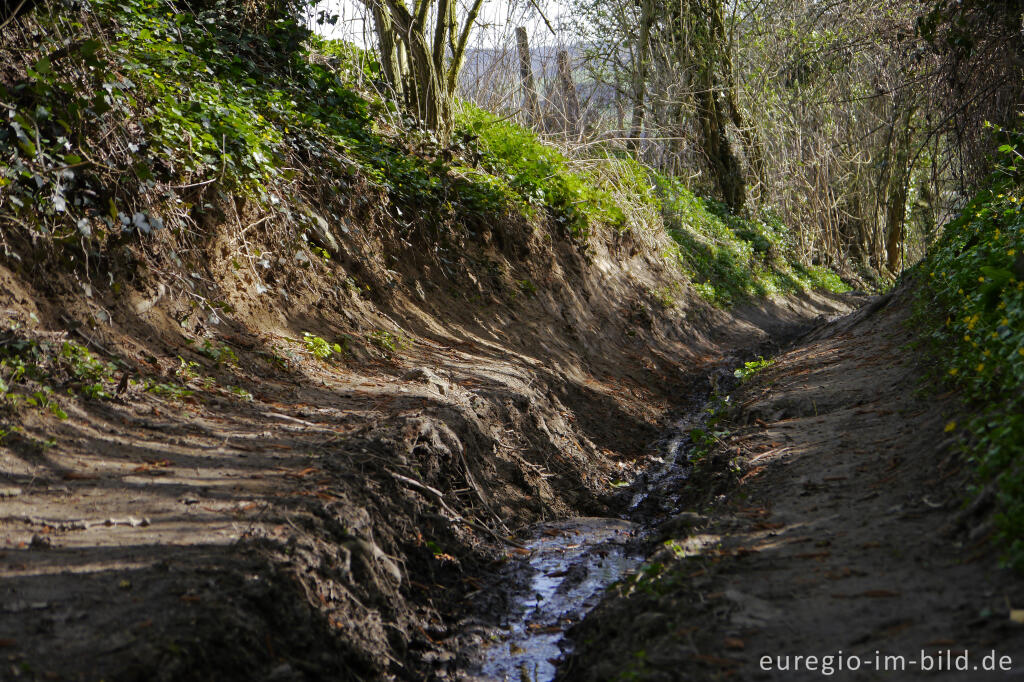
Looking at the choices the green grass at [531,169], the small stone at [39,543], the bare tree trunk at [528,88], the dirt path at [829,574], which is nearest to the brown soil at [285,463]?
the small stone at [39,543]

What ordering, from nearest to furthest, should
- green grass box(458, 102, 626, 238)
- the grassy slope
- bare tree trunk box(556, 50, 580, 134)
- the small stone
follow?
the small stone → the grassy slope → green grass box(458, 102, 626, 238) → bare tree trunk box(556, 50, 580, 134)

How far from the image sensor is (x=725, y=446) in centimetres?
673

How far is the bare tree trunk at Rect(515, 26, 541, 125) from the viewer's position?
46.4 ft

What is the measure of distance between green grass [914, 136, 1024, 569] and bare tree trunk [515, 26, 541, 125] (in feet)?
25.1

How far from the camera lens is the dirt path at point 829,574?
116 inches

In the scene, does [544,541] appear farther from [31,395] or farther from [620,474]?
[31,395]

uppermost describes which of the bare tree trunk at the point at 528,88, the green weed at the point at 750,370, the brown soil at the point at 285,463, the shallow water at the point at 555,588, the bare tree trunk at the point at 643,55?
the bare tree trunk at the point at 643,55

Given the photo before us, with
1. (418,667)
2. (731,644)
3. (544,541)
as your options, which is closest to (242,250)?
(544,541)

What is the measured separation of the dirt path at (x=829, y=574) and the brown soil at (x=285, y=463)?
1246 millimetres

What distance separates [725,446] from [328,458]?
3477mm

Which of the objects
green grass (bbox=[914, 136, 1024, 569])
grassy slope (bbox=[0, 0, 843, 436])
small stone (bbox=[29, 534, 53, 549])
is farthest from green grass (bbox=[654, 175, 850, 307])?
small stone (bbox=[29, 534, 53, 549])

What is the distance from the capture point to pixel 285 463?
498 centimetres

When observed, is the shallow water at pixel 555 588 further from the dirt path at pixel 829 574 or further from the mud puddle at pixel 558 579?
the dirt path at pixel 829 574

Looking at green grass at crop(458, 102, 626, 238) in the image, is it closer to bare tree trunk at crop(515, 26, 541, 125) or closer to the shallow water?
bare tree trunk at crop(515, 26, 541, 125)
